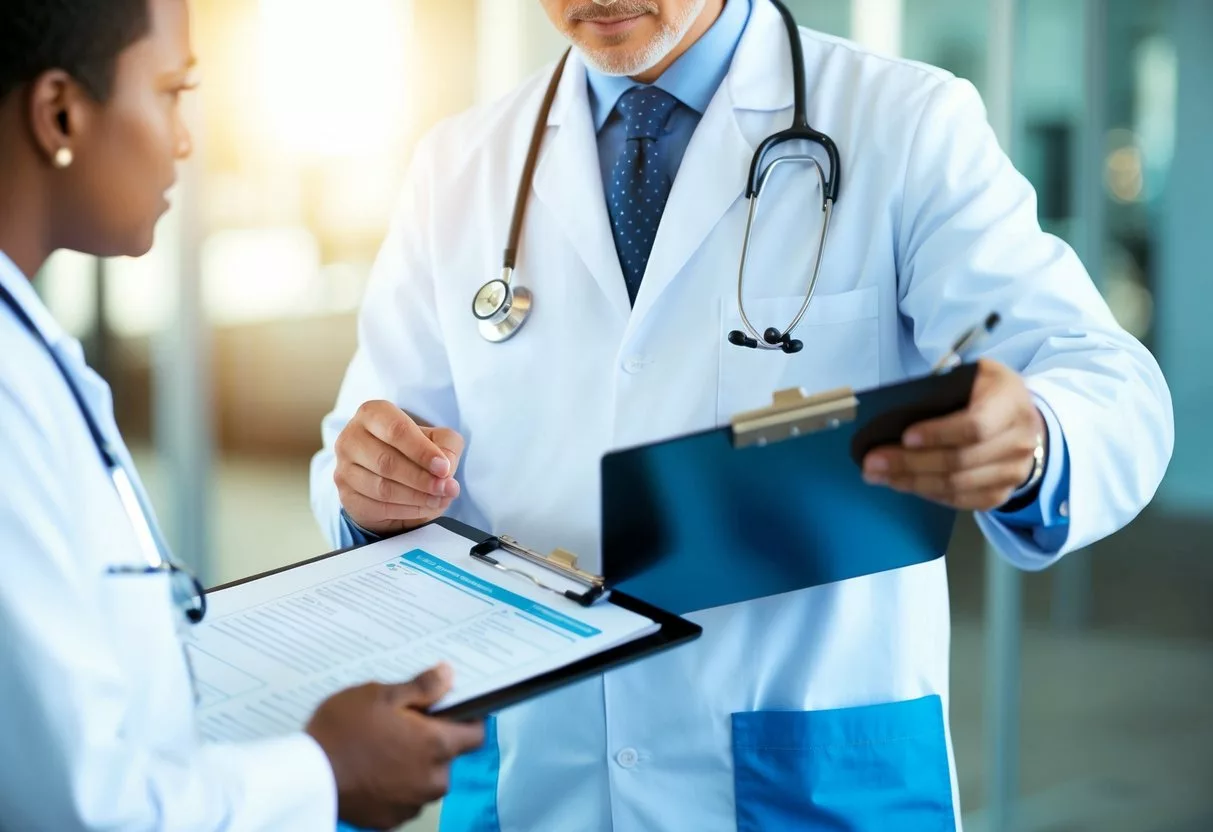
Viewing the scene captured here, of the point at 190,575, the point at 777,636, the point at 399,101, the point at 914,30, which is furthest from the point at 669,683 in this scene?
the point at 399,101

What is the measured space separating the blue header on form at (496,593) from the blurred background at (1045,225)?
1.83 m

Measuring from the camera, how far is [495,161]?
1.42 metres

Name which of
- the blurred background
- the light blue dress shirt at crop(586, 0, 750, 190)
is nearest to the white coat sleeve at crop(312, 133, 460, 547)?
the light blue dress shirt at crop(586, 0, 750, 190)

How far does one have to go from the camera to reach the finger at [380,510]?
1.17m

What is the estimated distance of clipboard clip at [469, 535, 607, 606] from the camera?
0.96 meters

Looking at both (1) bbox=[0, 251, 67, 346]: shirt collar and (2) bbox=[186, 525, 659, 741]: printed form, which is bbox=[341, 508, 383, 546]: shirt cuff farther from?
(1) bbox=[0, 251, 67, 346]: shirt collar

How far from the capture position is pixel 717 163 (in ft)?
4.14

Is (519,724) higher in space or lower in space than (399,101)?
lower

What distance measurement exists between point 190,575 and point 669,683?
561mm

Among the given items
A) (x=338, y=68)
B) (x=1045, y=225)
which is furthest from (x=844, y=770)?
(x=338, y=68)

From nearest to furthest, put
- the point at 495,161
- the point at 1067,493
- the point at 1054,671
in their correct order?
the point at 1067,493
the point at 495,161
the point at 1054,671

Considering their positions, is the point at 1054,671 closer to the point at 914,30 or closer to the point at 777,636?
the point at 914,30

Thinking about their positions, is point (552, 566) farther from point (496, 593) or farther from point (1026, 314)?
point (1026, 314)

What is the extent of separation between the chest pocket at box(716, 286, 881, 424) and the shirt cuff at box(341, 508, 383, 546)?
1.25 ft
